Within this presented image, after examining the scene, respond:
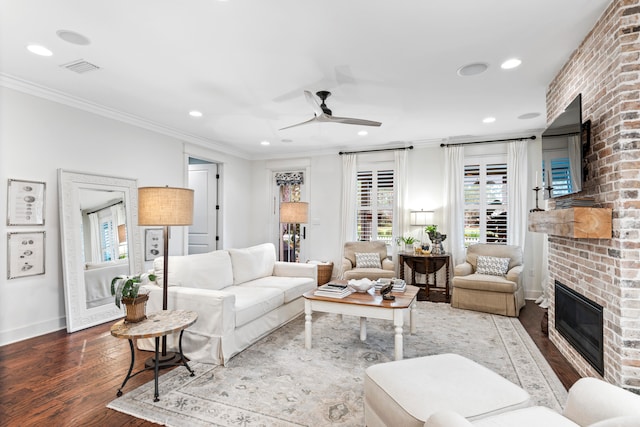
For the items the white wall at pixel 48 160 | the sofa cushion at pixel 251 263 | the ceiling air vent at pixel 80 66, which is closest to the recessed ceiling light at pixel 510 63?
the sofa cushion at pixel 251 263

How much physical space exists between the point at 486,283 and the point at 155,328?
12.8ft

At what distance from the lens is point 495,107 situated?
4094mm

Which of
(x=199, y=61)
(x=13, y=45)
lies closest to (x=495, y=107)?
(x=199, y=61)

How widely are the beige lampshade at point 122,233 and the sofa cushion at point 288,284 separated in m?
1.69

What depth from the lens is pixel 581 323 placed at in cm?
265

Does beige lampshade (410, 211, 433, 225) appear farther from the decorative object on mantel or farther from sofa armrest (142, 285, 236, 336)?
sofa armrest (142, 285, 236, 336)

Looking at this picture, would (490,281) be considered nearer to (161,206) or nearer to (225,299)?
(225,299)

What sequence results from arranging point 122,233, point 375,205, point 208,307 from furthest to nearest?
point 375,205 < point 122,233 < point 208,307

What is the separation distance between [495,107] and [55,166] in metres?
5.15

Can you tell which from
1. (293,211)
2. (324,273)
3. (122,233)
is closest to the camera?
(293,211)

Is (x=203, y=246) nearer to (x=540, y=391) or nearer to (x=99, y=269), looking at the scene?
(x=99, y=269)

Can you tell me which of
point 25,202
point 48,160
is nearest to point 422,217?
point 48,160

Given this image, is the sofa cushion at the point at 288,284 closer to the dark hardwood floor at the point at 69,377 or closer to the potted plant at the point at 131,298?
the dark hardwood floor at the point at 69,377

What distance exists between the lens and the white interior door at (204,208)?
6.35 metres
